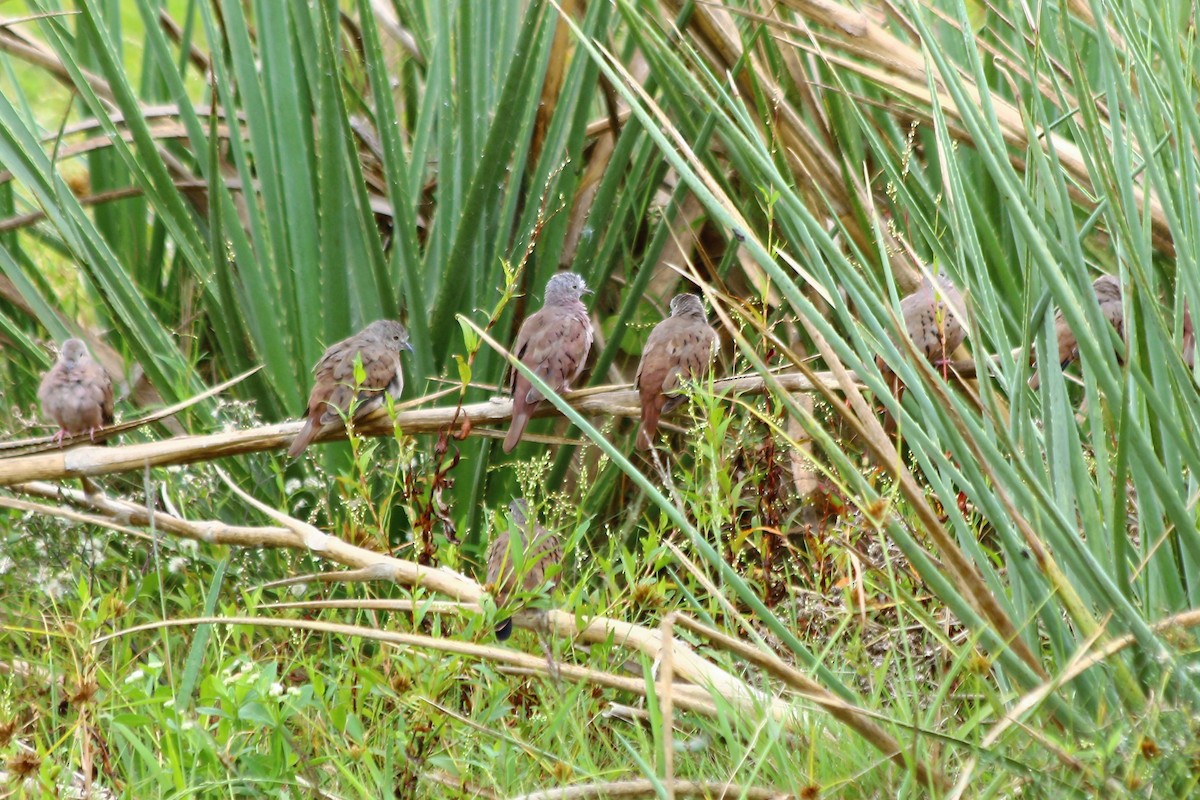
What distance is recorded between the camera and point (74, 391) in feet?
15.4

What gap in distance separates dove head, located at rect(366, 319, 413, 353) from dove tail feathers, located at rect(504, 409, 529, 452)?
69 centimetres

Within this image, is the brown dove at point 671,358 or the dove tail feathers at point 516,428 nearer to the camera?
the dove tail feathers at point 516,428

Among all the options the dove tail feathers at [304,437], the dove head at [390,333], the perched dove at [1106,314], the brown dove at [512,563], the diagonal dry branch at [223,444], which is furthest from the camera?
the perched dove at [1106,314]

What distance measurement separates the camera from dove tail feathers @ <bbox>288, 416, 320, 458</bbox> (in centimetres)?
400

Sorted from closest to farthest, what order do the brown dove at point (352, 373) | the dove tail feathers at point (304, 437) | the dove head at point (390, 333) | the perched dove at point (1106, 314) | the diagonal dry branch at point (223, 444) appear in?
the diagonal dry branch at point (223, 444) < the dove tail feathers at point (304, 437) < the brown dove at point (352, 373) < the dove head at point (390, 333) < the perched dove at point (1106, 314)

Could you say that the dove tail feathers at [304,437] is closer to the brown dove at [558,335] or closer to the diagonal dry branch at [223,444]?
the diagonal dry branch at [223,444]

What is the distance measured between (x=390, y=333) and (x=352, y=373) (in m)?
0.37

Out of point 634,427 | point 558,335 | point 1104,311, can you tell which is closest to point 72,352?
point 558,335

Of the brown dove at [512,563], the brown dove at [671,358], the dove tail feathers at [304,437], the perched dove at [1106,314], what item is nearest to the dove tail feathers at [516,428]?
the brown dove at [512,563]

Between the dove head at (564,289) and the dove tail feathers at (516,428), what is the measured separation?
29.1 inches

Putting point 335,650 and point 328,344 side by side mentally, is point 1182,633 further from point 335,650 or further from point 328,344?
point 328,344

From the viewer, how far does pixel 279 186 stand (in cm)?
464

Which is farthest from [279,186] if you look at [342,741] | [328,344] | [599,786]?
[599,786]

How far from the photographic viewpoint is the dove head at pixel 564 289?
466 cm
